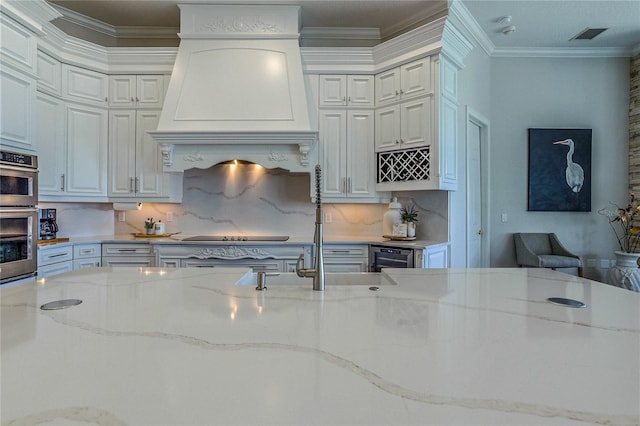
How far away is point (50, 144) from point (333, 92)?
8.96 ft

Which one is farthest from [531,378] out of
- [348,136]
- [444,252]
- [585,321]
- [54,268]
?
[54,268]

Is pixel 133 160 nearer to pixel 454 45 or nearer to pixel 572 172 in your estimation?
pixel 454 45

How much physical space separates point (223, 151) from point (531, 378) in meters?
3.24

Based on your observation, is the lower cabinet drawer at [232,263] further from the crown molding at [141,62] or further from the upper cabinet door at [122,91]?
the crown molding at [141,62]

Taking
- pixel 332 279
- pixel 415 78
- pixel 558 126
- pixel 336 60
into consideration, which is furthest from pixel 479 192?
pixel 332 279

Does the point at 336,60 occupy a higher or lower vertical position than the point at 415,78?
higher

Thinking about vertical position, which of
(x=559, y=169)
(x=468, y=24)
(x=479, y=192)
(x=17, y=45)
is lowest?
(x=479, y=192)

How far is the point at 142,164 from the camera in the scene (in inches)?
143

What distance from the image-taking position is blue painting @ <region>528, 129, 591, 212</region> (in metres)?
4.29

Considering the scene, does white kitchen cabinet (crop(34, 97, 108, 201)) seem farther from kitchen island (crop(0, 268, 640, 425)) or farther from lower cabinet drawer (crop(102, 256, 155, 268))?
kitchen island (crop(0, 268, 640, 425))

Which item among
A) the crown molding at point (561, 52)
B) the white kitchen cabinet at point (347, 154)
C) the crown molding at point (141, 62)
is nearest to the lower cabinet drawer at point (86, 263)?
the crown molding at point (141, 62)

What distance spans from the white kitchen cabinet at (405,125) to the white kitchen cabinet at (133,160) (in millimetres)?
2250

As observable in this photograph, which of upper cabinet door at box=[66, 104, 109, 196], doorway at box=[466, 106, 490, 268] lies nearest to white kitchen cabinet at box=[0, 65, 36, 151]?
upper cabinet door at box=[66, 104, 109, 196]

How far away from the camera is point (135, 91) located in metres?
3.61
